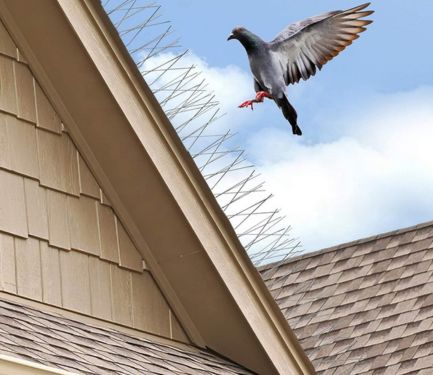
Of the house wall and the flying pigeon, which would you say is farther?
the flying pigeon

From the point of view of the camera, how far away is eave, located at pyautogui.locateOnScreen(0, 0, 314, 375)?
568 centimetres

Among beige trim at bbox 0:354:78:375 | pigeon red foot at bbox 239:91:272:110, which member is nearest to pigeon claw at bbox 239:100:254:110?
pigeon red foot at bbox 239:91:272:110

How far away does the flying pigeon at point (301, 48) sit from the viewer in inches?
258

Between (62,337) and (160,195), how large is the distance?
3.56ft

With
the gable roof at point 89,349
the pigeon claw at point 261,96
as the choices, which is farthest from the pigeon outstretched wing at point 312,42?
the gable roof at point 89,349

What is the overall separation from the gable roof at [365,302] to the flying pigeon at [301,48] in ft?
8.59

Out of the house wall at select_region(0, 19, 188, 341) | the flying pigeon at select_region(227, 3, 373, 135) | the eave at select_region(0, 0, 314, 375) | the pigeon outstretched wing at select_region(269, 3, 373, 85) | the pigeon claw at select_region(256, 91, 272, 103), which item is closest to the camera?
the house wall at select_region(0, 19, 188, 341)

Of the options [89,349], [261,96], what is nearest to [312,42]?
[261,96]

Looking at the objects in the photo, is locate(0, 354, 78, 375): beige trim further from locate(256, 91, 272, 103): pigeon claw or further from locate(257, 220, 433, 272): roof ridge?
locate(257, 220, 433, 272): roof ridge

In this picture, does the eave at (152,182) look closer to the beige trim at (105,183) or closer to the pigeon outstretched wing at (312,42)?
the beige trim at (105,183)

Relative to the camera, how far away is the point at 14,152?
548 cm

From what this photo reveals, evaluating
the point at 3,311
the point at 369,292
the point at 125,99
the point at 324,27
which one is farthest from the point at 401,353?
the point at 3,311

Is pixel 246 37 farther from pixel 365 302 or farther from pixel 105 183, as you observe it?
pixel 365 302

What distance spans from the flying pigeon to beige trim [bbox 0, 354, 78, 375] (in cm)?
264
